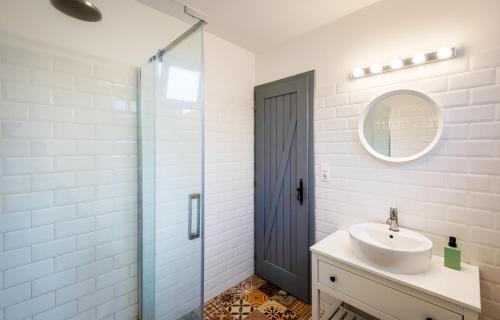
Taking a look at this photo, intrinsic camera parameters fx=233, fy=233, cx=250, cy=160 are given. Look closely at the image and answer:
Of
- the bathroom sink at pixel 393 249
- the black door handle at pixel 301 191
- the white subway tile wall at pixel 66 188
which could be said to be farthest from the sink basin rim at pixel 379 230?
the white subway tile wall at pixel 66 188

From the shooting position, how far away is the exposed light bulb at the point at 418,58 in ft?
4.56

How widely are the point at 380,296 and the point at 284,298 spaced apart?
1061mm

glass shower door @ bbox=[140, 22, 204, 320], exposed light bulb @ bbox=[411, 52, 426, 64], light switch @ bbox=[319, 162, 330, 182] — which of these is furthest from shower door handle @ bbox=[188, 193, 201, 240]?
exposed light bulb @ bbox=[411, 52, 426, 64]

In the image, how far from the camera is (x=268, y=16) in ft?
5.76

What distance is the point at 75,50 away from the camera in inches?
53.1

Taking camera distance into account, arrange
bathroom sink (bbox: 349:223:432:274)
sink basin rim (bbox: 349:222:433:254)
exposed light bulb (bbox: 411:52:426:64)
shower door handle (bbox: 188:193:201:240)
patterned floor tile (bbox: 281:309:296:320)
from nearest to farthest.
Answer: bathroom sink (bbox: 349:223:432:274), sink basin rim (bbox: 349:222:433:254), exposed light bulb (bbox: 411:52:426:64), shower door handle (bbox: 188:193:201:240), patterned floor tile (bbox: 281:309:296:320)

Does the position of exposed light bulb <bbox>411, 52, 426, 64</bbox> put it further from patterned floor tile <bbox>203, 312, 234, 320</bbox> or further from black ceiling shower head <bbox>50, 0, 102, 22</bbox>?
patterned floor tile <bbox>203, 312, 234, 320</bbox>

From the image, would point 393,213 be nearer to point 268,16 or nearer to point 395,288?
point 395,288

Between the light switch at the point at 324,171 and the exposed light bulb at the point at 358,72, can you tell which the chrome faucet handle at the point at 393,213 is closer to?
the light switch at the point at 324,171

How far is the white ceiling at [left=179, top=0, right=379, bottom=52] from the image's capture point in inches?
63.4

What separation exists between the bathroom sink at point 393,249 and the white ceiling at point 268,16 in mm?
1538

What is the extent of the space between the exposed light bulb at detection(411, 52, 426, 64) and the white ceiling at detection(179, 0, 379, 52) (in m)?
0.52

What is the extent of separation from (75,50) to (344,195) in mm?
2011

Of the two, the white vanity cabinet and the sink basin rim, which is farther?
the sink basin rim
